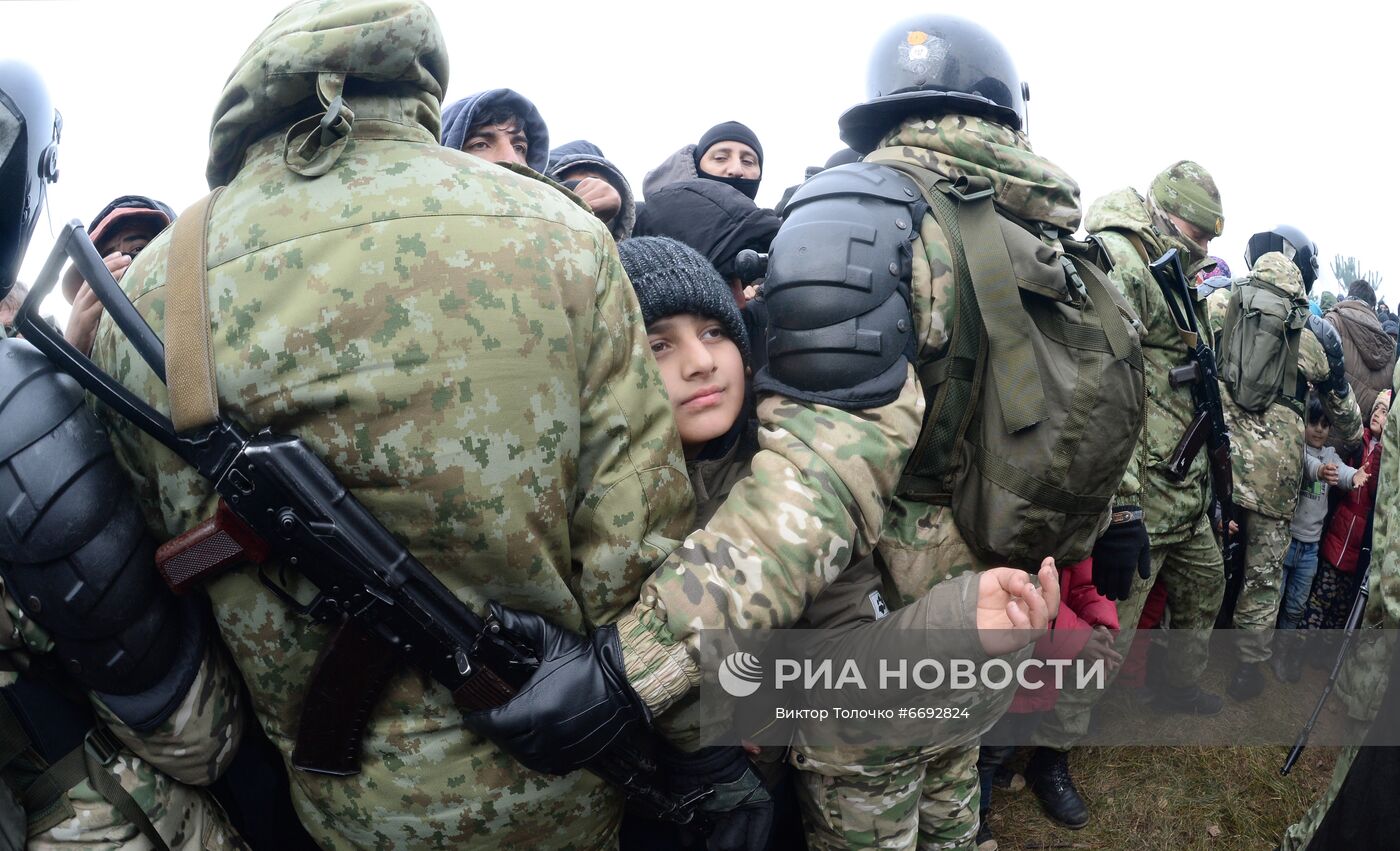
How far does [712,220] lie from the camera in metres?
2.93

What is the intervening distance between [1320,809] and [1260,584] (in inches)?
115

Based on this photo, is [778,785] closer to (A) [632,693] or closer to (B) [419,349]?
(A) [632,693]

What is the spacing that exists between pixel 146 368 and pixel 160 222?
1956 mm

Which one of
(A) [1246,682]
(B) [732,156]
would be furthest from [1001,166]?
(A) [1246,682]

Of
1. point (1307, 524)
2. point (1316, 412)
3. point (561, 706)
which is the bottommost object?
point (1307, 524)

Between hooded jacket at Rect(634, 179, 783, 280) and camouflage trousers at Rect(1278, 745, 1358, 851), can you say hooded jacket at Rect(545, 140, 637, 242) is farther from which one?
camouflage trousers at Rect(1278, 745, 1358, 851)

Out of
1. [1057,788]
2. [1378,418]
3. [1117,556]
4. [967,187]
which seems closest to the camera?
[967,187]

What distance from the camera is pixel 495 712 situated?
4.96 ft

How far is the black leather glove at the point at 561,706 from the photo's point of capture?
151cm

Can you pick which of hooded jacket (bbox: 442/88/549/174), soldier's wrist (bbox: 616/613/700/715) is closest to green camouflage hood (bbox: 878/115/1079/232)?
soldier's wrist (bbox: 616/613/700/715)

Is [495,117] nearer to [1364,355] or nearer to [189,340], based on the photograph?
[189,340]

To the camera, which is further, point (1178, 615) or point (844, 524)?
point (1178, 615)

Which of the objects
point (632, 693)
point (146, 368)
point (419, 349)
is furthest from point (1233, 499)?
point (146, 368)

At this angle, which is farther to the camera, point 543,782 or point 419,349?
point 543,782
